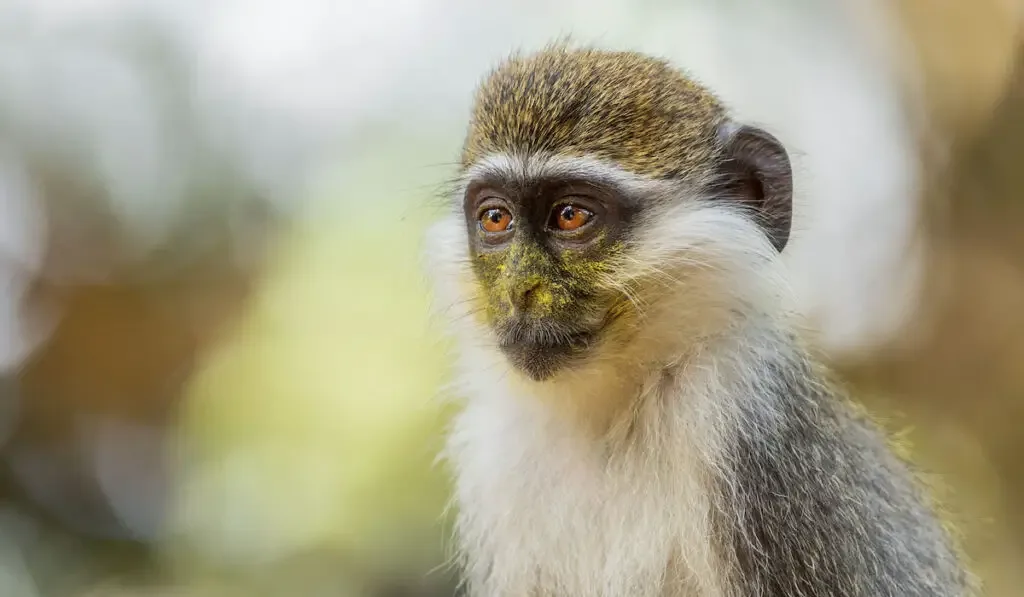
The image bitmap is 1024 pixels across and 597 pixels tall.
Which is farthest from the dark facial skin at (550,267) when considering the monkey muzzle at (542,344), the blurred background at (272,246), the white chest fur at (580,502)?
the blurred background at (272,246)

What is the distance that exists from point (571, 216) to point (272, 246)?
1254 mm

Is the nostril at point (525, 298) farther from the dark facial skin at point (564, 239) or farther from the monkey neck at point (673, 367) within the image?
the monkey neck at point (673, 367)

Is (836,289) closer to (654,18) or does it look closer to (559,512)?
(654,18)

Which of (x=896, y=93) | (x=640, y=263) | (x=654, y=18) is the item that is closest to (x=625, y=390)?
(x=640, y=263)

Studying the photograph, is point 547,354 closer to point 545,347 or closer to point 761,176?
point 545,347

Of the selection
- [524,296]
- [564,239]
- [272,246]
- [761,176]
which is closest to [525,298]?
[524,296]

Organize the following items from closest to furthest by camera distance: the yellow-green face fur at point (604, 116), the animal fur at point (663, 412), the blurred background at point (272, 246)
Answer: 1. the animal fur at point (663, 412)
2. the yellow-green face fur at point (604, 116)
3. the blurred background at point (272, 246)

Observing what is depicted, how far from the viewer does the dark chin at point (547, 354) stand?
1189mm

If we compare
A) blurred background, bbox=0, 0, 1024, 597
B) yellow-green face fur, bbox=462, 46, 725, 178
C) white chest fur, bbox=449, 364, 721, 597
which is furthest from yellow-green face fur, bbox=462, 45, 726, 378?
blurred background, bbox=0, 0, 1024, 597

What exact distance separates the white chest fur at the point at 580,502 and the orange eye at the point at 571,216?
10.5 inches

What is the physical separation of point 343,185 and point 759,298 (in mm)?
1308

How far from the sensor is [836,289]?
2.20 metres

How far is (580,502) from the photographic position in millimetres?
1282

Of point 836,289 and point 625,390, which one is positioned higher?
point 625,390
